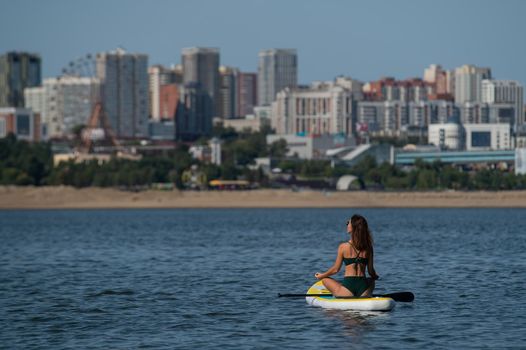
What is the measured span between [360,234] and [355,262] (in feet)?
2.95

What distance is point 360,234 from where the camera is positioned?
111ft

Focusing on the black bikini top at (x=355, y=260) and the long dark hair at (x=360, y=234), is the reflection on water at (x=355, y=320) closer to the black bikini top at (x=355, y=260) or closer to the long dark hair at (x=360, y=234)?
the black bikini top at (x=355, y=260)

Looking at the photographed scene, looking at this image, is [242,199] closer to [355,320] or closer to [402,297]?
[402,297]

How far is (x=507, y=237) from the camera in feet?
260

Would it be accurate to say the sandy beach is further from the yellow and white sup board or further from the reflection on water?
the reflection on water

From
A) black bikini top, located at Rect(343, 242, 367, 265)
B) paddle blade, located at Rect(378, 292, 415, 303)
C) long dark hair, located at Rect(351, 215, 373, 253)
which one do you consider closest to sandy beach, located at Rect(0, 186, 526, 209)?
paddle blade, located at Rect(378, 292, 415, 303)

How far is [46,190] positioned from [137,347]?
558ft

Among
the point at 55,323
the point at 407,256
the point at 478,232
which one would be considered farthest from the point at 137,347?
the point at 478,232

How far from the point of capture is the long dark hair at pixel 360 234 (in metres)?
33.5

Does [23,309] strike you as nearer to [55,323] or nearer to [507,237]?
[55,323]

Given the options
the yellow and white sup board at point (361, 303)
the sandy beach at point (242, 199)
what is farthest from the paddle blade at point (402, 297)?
the sandy beach at point (242, 199)

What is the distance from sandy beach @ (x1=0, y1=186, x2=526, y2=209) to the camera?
188250 millimetres

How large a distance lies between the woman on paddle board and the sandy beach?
495 feet

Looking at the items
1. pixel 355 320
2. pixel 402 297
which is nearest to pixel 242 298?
pixel 402 297
